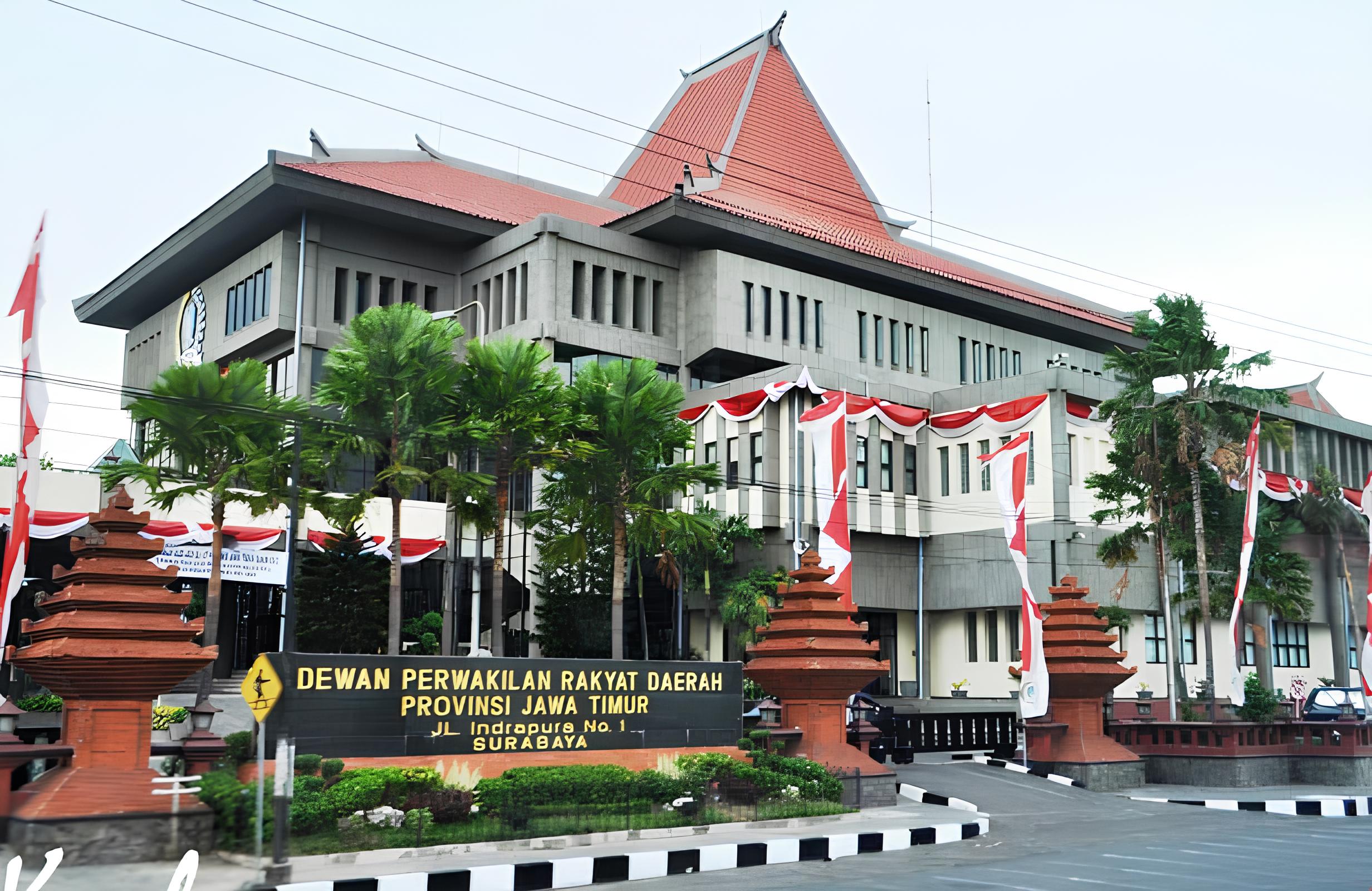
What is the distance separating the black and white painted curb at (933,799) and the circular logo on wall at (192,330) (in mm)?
37772

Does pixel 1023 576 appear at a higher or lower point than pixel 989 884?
higher

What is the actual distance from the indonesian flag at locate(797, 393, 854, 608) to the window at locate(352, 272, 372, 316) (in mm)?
24502

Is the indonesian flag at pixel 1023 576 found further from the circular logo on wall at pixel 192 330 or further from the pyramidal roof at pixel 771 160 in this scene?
the circular logo on wall at pixel 192 330

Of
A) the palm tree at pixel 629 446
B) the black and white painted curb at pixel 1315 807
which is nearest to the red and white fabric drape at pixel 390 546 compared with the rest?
the palm tree at pixel 629 446

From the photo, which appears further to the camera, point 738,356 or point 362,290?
point 738,356

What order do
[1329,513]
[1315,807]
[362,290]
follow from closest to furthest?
[1315,807], [362,290], [1329,513]

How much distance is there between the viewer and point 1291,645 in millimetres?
56500

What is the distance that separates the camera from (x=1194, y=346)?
31.9m

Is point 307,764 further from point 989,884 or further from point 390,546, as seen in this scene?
point 390,546

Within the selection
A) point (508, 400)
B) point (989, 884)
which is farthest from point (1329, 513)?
point (989, 884)

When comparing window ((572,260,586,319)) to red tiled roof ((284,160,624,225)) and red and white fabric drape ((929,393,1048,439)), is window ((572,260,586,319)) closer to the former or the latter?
red tiled roof ((284,160,624,225))

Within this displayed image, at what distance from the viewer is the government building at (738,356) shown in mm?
44250

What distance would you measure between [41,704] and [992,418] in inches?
1211

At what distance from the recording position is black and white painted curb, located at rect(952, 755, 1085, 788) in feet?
87.4
